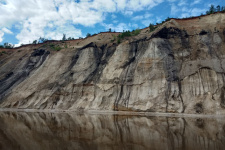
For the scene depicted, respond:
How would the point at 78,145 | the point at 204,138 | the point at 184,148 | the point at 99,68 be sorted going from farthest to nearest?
the point at 99,68
the point at 204,138
the point at 78,145
the point at 184,148

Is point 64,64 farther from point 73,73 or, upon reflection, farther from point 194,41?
point 194,41

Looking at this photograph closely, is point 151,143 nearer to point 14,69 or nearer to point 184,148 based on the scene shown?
point 184,148

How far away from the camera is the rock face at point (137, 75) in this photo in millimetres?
24844

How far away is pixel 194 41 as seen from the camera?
30.2 m

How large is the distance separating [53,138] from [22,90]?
30.7 metres

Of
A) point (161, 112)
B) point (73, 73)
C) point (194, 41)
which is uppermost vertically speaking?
point (194, 41)

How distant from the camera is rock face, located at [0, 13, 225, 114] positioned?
24844 millimetres

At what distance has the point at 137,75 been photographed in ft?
96.3

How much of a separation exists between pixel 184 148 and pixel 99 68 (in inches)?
1125

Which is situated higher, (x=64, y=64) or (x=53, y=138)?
(x=64, y=64)

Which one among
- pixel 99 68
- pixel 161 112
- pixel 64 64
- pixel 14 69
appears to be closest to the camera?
pixel 161 112

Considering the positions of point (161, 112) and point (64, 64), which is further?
point (64, 64)

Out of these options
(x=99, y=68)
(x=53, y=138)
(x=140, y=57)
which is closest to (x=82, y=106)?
(x=99, y=68)

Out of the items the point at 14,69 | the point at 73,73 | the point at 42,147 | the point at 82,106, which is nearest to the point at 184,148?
the point at 42,147
